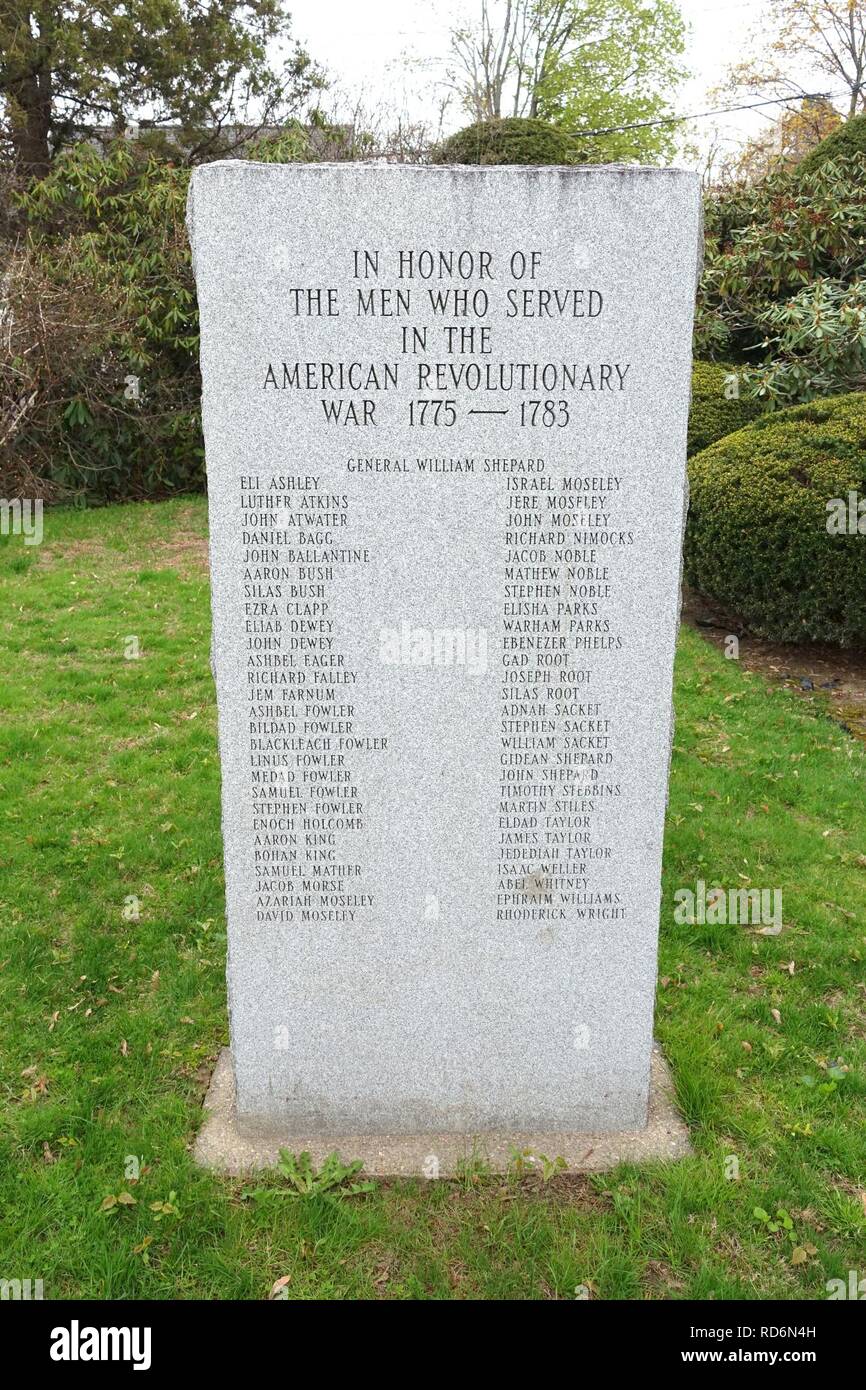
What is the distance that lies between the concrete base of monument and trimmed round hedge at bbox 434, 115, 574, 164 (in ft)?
41.1

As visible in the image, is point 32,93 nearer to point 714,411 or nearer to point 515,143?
point 515,143

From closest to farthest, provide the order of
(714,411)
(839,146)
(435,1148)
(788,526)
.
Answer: (435,1148), (788,526), (714,411), (839,146)

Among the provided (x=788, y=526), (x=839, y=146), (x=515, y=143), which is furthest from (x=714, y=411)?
(x=515, y=143)

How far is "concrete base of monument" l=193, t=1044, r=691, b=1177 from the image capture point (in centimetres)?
338

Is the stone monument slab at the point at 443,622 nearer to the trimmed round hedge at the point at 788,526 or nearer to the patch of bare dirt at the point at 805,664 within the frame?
the patch of bare dirt at the point at 805,664

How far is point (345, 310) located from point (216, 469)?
596mm

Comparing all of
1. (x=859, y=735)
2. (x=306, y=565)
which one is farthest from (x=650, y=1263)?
(x=859, y=735)

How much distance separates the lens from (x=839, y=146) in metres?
11.0

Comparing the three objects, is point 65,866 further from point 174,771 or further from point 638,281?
point 638,281

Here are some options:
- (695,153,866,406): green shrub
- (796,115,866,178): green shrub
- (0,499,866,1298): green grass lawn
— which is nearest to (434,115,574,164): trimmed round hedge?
(695,153,866,406): green shrub

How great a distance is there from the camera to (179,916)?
15.8 feet

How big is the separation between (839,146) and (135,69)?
11.3m

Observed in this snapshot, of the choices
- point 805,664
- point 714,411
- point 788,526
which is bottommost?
point 805,664

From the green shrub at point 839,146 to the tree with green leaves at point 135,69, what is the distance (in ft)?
32.1
